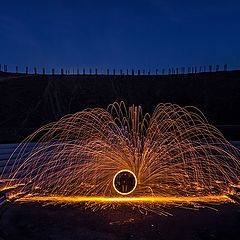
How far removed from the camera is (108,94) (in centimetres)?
6319

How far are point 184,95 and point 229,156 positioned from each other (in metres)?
45.6

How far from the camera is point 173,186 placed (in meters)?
12.0

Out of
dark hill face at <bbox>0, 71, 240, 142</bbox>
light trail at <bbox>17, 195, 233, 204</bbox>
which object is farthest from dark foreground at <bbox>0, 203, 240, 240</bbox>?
dark hill face at <bbox>0, 71, 240, 142</bbox>

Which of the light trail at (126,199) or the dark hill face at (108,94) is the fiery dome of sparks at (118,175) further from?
the dark hill face at (108,94)

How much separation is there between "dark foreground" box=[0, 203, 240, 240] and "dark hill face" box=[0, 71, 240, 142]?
4052cm

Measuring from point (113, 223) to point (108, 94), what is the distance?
5568cm

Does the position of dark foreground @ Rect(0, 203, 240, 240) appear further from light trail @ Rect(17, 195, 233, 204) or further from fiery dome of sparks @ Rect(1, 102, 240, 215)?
fiery dome of sparks @ Rect(1, 102, 240, 215)

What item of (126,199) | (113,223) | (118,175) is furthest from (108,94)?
(113,223)

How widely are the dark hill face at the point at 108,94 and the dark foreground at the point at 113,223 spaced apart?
40518 mm

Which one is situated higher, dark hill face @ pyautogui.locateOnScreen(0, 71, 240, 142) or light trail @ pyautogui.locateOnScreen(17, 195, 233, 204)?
dark hill face @ pyautogui.locateOnScreen(0, 71, 240, 142)

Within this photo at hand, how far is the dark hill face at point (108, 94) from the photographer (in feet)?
174

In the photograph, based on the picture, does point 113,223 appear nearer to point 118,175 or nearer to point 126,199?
point 126,199

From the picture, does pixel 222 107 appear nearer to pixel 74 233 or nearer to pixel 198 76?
pixel 198 76

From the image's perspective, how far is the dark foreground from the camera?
7211 millimetres
